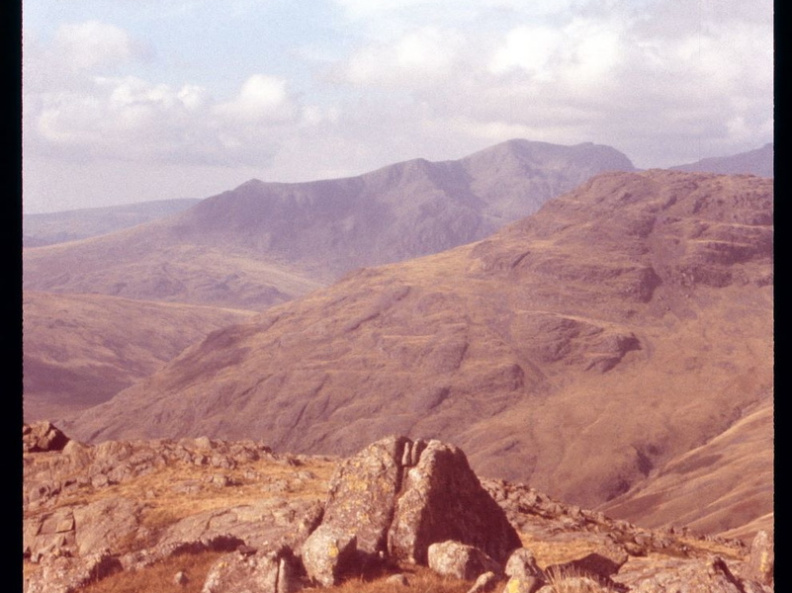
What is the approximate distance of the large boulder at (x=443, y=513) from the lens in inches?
685

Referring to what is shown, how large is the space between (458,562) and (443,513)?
10.6 ft

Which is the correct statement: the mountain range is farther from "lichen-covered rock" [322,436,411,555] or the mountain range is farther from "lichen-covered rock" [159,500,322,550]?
"lichen-covered rock" [322,436,411,555]

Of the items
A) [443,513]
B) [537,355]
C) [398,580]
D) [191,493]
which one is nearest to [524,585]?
[398,580]

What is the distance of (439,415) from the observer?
133875 millimetres

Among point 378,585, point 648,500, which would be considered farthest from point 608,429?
point 378,585

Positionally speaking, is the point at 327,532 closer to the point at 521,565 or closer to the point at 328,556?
the point at 328,556

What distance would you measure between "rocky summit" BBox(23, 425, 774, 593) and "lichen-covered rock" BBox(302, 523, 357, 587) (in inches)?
1.1

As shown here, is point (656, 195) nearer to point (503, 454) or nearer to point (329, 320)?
point (329, 320)

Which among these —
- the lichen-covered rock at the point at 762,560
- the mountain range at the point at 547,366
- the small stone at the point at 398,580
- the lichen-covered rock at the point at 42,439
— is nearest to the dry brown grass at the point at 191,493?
the lichen-covered rock at the point at 42,439

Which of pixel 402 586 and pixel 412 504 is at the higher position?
pixel 412 504

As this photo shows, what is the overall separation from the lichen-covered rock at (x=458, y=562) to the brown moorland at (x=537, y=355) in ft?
279

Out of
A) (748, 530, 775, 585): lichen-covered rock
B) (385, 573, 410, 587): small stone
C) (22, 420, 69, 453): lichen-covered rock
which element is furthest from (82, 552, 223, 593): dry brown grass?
(22, 420, 69, 453): lichen-covered rock

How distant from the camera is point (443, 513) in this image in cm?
1888

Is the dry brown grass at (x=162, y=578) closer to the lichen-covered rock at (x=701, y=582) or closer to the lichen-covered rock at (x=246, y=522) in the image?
the lichen-covered rock at (x=246, y=522)
